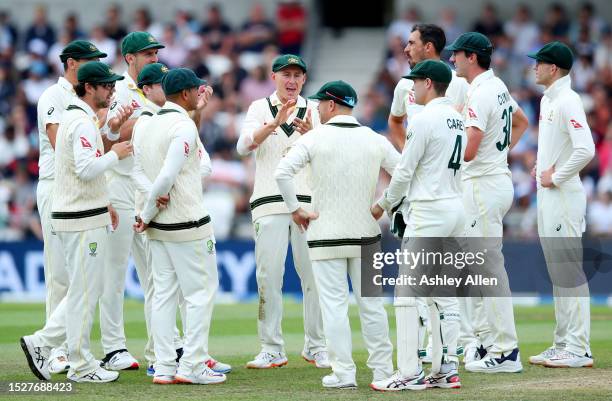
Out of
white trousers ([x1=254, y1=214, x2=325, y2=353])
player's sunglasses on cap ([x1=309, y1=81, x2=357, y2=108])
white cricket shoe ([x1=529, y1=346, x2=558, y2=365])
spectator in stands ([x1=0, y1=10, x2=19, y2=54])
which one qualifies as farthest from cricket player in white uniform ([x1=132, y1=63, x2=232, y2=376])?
spectator in stands ([x1=0, y1=10, x2=19, y2=54])

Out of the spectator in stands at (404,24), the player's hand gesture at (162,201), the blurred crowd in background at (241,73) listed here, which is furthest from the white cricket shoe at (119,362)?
the spectator in stands at (404,24)

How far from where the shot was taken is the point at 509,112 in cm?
992

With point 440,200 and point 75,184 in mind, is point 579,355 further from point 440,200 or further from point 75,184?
point 75,184

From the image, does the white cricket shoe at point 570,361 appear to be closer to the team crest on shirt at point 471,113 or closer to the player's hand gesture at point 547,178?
the player's hand gesture at point 547,178

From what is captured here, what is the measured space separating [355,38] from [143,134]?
688 inches

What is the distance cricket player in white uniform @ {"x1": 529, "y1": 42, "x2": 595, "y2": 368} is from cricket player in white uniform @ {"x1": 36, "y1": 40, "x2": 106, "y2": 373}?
13.1 feet

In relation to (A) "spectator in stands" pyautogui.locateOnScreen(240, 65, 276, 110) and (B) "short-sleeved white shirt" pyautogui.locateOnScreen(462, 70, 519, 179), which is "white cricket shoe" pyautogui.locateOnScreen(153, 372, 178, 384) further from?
(A) "spectator in stands" pyautogui.locateOnScreen(240, 65, 276, 110)

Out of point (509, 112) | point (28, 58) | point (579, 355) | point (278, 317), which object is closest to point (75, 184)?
point (278, 317)

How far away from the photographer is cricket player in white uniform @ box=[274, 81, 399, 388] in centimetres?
863

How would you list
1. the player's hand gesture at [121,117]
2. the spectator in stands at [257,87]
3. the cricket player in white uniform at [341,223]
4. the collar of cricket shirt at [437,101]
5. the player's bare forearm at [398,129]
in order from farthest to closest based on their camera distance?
the spectator in stands at [257,87] → the player's bare forearm at [398,129] → the player's hand gesture at [121,117] → the cricket player in white uniform at [341,223] → the collar of cricket shirt at [437,101]

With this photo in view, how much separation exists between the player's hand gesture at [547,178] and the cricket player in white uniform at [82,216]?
368 centimetres

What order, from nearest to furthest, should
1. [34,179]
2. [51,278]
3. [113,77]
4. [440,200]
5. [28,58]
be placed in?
[440,200]
[113,77]
[51,278]
[34,179]
[28,58]

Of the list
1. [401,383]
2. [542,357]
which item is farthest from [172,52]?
[401,383]

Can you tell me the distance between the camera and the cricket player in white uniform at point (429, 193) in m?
8.40
